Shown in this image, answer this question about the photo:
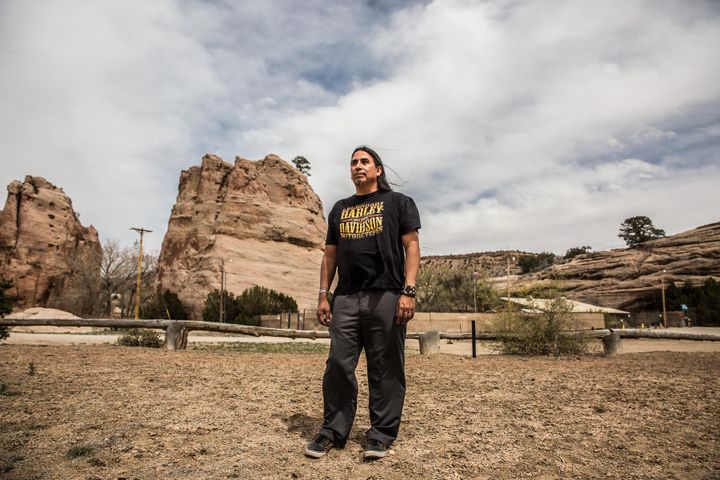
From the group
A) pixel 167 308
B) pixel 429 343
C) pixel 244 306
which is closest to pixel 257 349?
pixel 429 343

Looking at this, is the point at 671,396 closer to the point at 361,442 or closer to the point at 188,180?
the point at 361,442

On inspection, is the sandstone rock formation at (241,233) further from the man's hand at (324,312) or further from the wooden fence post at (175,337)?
the man's hand at (324,312)

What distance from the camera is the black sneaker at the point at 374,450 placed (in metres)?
2.78

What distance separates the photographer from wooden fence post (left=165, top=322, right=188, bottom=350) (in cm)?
945

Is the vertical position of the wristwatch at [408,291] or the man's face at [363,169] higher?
the man's face at [363,169]

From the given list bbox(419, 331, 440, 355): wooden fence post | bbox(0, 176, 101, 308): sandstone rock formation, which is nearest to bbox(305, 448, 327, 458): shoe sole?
bbox(419, 331, 440, 355): wooden fence post

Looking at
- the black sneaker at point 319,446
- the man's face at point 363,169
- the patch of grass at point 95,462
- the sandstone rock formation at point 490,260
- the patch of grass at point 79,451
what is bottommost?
the patch of grass at point 95,462

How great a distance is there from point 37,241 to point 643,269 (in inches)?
2992

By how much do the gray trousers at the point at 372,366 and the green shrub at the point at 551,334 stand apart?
791cm

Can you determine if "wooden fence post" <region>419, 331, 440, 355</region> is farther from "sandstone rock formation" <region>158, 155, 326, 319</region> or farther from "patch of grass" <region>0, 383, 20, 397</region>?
"sandstone rock formation" <region>158, 155, 326, 319</region>

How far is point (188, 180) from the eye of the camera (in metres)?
50.2

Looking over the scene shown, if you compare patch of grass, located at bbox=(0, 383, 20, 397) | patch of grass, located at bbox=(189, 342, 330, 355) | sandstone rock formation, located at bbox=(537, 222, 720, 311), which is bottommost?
patch of grass, located at bbox=(189, 342, 330, 355)

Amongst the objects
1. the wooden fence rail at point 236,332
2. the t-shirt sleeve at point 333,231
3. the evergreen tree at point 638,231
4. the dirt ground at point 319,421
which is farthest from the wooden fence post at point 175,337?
the evergreen tree at point 638,231

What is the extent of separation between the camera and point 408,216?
3.20 meters
